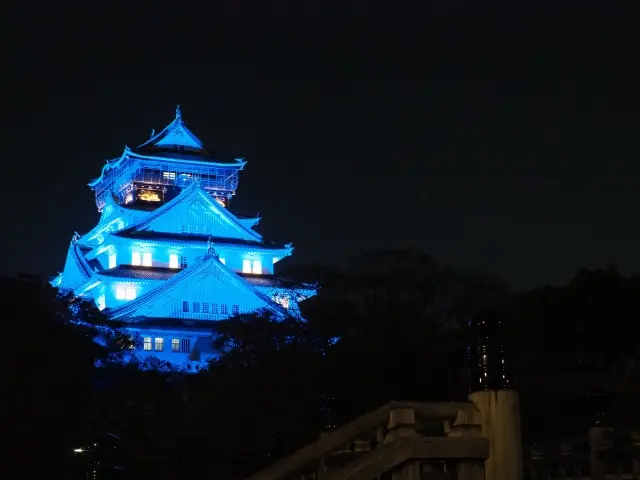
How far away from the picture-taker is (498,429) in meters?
9.46

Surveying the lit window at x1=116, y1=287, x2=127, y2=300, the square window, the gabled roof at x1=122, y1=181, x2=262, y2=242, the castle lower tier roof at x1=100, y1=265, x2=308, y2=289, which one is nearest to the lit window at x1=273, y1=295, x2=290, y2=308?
the castle lower tier roof at x1=100, y1=265, x2=308, y2=289

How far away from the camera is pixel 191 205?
2677 inches

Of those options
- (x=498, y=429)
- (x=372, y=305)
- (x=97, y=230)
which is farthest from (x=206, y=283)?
(x=498, y=429)

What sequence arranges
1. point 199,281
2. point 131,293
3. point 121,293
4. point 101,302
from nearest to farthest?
point 199,281 < point 121,293 < point 131,293 < point 101,302

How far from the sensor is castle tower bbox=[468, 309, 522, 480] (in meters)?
9.43

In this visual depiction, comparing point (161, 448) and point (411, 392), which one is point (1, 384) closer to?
point (161, 448)

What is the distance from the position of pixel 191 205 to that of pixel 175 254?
3436 mm

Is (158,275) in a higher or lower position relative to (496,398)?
higher

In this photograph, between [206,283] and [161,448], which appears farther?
[206,283]

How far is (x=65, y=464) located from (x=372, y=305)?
13582 millimetres

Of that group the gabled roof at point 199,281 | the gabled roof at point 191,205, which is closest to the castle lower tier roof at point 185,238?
the gabled roof at point 191,205

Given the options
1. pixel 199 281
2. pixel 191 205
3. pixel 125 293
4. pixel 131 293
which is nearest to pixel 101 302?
pixel 125 293

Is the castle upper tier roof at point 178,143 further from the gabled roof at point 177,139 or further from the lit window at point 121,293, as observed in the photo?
the lit window at point 121,293

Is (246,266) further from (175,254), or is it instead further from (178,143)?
(178,143)
